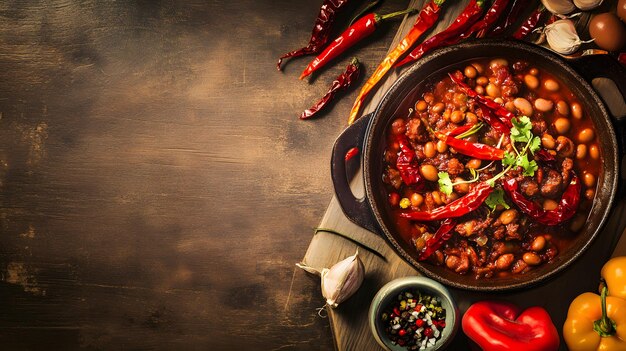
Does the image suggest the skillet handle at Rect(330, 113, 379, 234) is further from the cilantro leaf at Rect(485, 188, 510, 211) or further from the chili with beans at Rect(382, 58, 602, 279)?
the cilantro leaf at Rect(485, 188, 510, 211)

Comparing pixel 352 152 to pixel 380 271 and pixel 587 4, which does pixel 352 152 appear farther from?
pixel 587 4

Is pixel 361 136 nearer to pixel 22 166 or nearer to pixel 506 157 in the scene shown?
pixel 506 157

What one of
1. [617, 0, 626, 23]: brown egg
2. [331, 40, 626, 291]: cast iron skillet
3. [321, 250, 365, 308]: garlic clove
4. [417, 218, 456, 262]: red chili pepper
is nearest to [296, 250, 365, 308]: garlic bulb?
[321, 250, 365, 308]: garlic clove

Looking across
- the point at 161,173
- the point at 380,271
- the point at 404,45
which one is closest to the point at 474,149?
the point at 404,45

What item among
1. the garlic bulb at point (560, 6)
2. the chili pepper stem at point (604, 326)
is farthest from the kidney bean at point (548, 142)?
the chili pepper stem at point (604, 326)

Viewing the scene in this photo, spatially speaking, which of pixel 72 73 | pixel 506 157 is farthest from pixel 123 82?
pixel 506 157

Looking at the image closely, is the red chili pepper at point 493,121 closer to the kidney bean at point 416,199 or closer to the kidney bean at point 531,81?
the kidney bean at point 531,81

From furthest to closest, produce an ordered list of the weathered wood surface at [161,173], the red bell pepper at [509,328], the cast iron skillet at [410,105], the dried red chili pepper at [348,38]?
the weathered wood surface at [161,173]
the dried red chili pepper at [348,38]
the red bell pepper at [509,328]
the cast iron skillet at [410,105]
